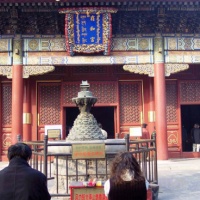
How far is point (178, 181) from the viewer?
834 cm

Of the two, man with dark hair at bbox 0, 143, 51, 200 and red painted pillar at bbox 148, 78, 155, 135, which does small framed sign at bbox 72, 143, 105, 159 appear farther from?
red painted pillar at bbox 148, 78, 155, 135

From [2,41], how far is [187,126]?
34.4 feet

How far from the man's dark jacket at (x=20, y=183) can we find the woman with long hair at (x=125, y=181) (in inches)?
25.1

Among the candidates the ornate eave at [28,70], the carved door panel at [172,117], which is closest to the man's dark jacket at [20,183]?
the ornate eave at [28,70]

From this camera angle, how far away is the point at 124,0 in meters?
11.6

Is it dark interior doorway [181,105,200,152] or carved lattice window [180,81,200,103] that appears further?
dark interior doorway [181,105,200,152]

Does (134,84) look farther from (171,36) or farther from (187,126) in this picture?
(187,126)

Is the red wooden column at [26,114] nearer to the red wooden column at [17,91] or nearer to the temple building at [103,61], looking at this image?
the temple building at [103,61]

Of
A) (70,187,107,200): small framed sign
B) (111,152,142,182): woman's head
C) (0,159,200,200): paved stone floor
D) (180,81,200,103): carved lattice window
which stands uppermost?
(180,81,200,103): carved lattice window

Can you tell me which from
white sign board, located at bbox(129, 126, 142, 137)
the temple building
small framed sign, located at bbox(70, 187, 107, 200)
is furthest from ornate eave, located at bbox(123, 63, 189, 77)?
small framed sign, located at bbox(70, 187, 107, 200)

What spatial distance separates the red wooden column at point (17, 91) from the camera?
493 inches

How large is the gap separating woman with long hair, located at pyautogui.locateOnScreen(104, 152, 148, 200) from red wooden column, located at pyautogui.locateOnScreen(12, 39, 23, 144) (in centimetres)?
989

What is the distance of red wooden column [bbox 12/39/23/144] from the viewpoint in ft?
41.1

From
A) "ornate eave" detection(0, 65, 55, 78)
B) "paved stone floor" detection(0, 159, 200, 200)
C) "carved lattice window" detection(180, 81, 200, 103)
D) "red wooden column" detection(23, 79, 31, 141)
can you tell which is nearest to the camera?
"paved stone floor" detection(0, 159, 200, 200)
